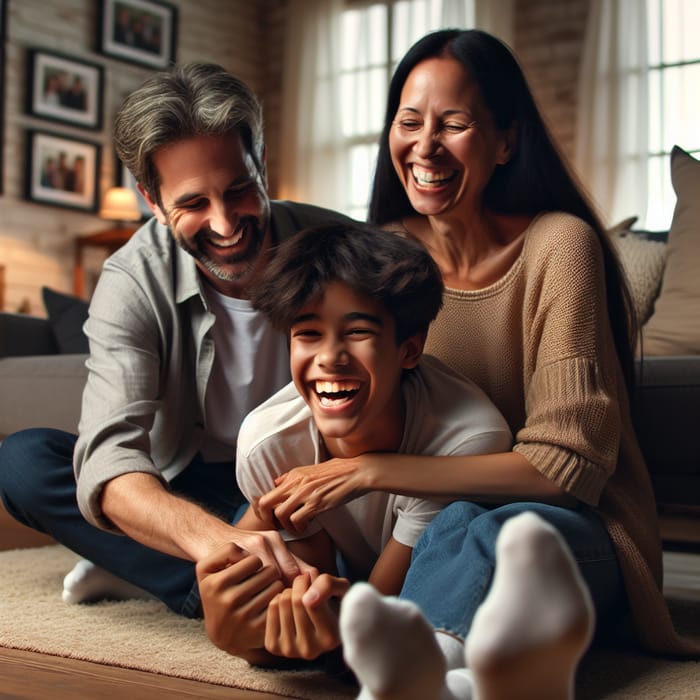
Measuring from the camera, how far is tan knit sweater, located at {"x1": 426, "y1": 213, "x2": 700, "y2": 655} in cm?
127

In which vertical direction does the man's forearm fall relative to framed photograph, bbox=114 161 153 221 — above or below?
below

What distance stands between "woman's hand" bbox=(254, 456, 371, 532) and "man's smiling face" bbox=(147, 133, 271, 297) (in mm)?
473

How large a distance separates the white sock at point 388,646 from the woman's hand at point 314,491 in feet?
1.24

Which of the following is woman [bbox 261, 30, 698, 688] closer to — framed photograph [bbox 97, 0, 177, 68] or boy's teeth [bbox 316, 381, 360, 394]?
boy's teeth [bbox 316, 381, 360, 394]

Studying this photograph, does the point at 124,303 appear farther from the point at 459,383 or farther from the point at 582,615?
the point at 582,615

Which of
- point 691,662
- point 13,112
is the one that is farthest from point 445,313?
point 13,112

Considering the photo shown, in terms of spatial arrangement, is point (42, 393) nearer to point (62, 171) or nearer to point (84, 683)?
point (84, 683)

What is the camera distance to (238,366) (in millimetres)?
1655

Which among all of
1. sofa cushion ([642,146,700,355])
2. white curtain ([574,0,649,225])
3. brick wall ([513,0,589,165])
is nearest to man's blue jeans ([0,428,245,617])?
sofa cushion ([642,146,700,355])

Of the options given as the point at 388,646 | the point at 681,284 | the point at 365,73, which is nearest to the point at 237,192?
the point at 388,646

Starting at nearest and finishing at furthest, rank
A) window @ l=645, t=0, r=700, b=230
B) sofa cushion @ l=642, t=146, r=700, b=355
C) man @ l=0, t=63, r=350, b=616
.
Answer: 1. man @ l=0, t=63, r=350, b=616
2. sofa cushion @ l=642, t=146, r=700, b=355
3. window @ l=645, t=0, r=700, b=230

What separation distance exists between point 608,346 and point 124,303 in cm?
74

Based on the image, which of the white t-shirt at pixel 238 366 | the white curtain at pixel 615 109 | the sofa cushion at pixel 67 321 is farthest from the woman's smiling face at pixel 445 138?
the white curtain at pixel 615 109

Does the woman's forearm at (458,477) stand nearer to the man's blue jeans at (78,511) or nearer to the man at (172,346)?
the man at (172,346)
